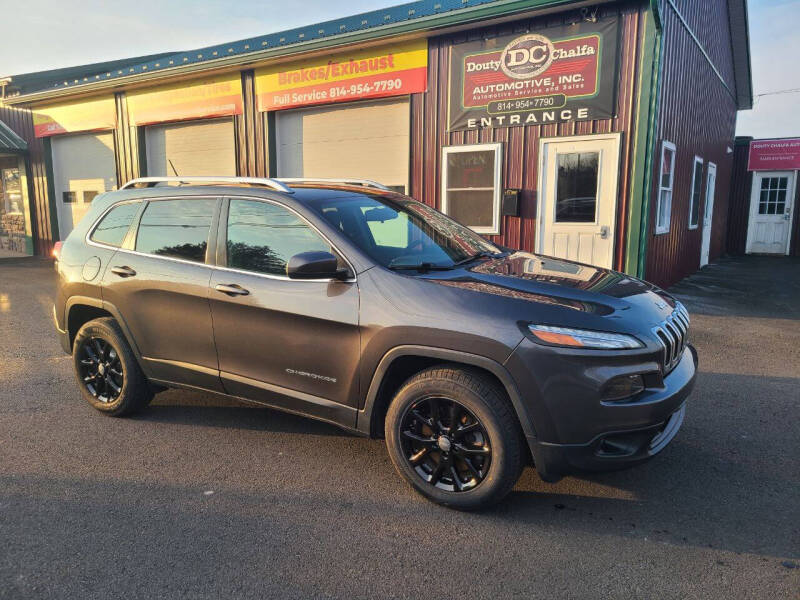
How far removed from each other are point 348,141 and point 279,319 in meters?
8.29

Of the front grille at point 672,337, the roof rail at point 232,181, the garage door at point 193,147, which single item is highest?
the garage door at point 193,147

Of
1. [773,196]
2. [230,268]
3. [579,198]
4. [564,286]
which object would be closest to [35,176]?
[579,198]

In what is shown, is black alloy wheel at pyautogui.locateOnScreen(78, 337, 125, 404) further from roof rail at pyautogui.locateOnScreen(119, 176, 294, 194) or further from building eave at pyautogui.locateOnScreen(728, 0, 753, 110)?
building eave at pyautogui.locateOnScreen(728, 0, 753, 110)

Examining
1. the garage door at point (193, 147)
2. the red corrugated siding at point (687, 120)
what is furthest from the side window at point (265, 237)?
the garage door at point (193, 147)

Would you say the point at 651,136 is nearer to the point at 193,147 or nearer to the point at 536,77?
the point at 536,77

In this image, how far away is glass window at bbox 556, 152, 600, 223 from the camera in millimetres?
8484

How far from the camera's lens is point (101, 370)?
4316 millimetres

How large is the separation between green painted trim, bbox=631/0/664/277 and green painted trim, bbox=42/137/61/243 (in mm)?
15315

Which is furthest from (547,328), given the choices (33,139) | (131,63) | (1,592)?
(131,63)

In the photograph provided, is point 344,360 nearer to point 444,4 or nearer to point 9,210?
point 444,4

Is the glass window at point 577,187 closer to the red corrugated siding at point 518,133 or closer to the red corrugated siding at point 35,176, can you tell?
the red corrugated siding at point 518,133

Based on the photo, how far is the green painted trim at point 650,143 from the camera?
771 cm

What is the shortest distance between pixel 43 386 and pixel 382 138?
732 cm

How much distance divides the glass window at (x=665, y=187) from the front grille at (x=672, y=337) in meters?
6.25
